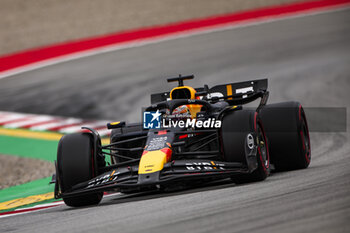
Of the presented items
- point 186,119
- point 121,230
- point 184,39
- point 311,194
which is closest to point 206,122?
point 186,119

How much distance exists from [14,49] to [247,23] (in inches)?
398

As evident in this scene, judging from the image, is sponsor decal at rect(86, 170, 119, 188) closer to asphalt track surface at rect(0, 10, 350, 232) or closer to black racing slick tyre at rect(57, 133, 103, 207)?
black racing slick tyre at rect(57, 133, 103, 207)

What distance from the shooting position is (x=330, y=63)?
63.7 ft

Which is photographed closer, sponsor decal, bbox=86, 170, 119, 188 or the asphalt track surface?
the asphalt track surface

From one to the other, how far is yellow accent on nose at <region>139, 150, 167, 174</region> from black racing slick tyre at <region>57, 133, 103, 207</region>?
820 millimetres

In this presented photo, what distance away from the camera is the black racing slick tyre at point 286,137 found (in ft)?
30.6

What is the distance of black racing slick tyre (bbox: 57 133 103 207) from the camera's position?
26.3 ft

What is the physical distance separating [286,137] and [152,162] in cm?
260

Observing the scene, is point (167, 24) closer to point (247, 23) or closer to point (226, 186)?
point (247, 23)

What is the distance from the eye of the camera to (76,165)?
26.4ft

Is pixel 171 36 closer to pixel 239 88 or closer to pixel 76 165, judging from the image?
pixel 239 88

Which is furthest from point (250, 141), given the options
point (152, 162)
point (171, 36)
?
point (171, 36)

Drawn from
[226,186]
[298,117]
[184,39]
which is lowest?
[226,186]

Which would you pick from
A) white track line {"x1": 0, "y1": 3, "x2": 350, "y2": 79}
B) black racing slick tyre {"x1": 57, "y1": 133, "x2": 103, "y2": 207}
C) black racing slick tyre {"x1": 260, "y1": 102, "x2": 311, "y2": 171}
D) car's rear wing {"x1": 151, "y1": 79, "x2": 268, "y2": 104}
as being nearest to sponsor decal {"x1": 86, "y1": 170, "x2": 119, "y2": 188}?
black racing slick tyre {"x1": 57, "y1": 133, "x2": 103, "y2": 207}
